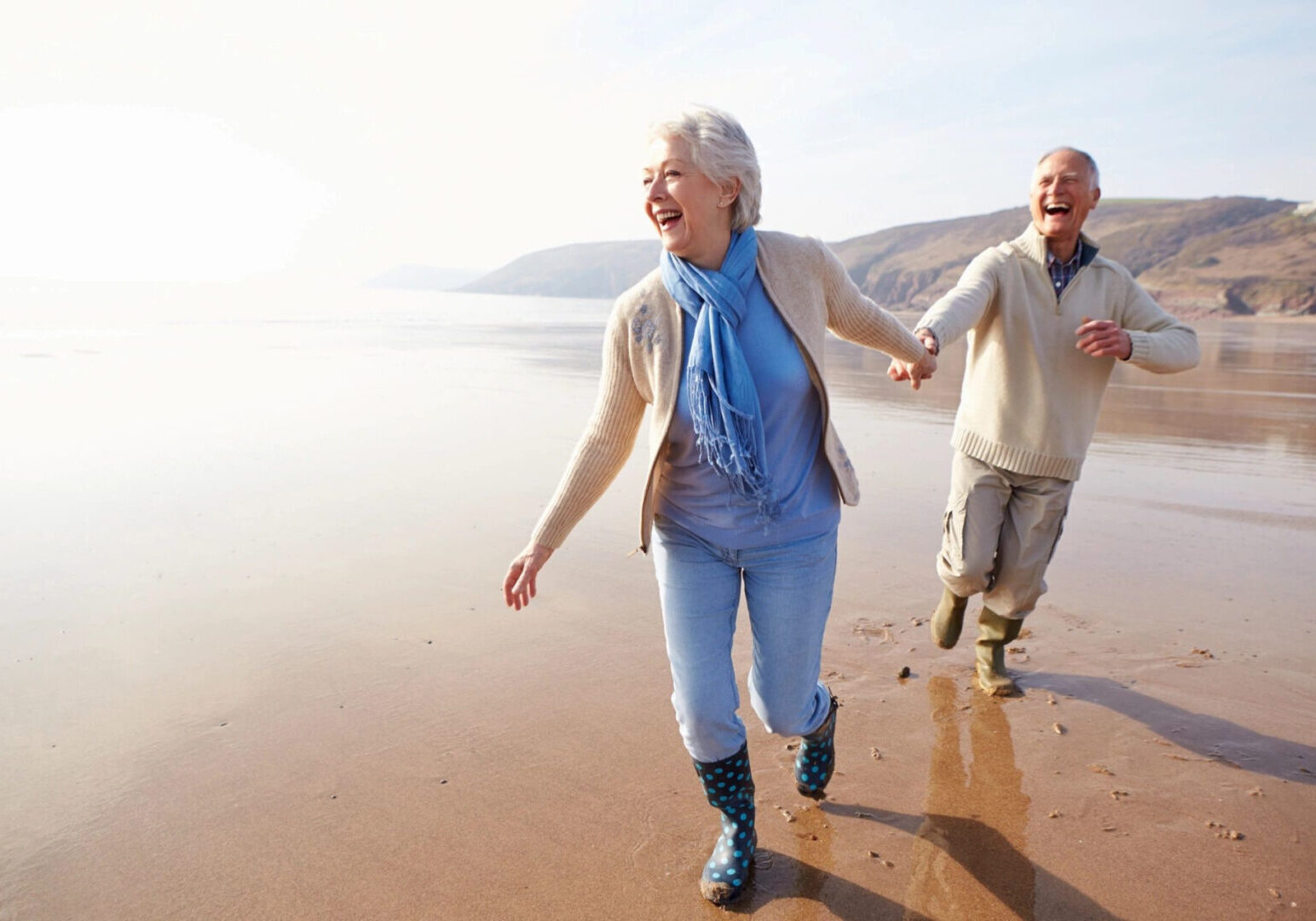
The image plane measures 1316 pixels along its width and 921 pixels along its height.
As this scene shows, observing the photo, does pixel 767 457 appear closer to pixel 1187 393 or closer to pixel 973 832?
pixel 973 832

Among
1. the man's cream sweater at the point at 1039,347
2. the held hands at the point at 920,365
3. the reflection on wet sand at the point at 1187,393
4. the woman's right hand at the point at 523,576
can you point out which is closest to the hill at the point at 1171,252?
the reflection on wet sand at the point at 1187,393

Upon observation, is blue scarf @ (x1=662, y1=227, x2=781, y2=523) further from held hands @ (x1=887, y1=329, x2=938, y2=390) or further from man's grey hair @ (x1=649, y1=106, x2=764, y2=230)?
held hands @ (x1=887, y1=329, x2=938, y2=390)

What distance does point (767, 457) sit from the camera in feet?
8.52

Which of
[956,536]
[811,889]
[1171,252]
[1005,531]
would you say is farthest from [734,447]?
[1171,252]

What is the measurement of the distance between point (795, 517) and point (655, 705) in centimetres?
138

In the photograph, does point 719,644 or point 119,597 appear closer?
point 719,644

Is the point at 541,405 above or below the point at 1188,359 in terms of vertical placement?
below

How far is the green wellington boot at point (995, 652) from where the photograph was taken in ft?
12.5

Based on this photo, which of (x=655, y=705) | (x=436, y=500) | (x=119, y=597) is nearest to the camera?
(x=655, y=705)

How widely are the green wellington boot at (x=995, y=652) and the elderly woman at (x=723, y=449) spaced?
1.41m

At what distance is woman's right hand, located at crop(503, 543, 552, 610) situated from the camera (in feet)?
8.88

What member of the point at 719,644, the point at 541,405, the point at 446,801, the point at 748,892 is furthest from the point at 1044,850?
the point at 541,405

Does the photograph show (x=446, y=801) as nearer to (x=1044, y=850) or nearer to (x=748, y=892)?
(x=748, y=892)

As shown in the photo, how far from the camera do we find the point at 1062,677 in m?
3.97
